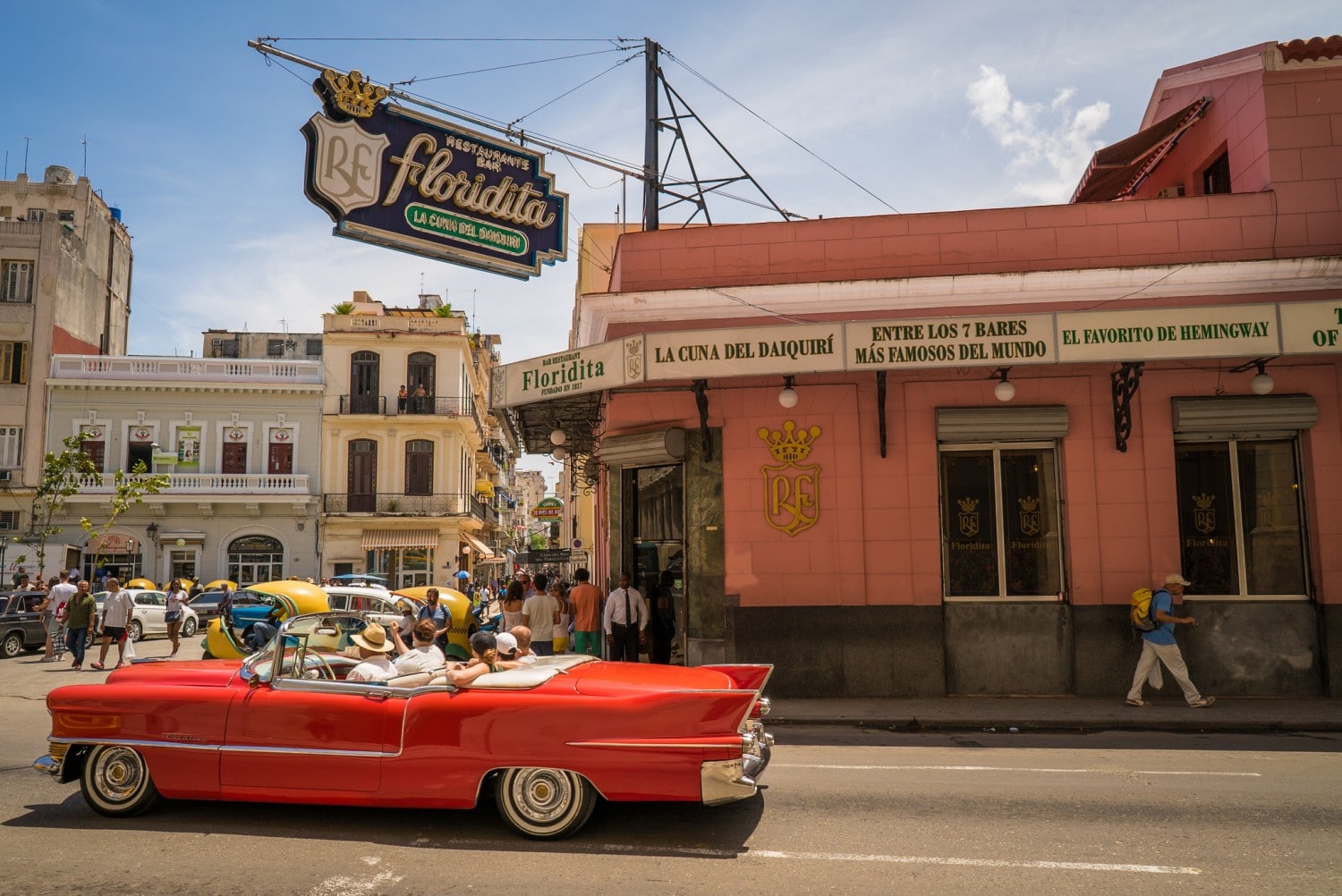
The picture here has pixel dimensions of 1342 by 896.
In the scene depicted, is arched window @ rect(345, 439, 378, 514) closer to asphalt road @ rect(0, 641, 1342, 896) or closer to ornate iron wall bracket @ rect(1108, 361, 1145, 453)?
asphalt road @ rect(0, 641, 1342, 896)

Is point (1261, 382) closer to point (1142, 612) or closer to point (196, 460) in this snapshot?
point (1142, 612)

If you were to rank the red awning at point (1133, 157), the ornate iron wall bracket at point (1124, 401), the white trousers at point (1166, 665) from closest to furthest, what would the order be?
the white trousers at point (1166, 665), the ornate iron wall bracket at point (1124, 401), the red awning at point (1133, 157)

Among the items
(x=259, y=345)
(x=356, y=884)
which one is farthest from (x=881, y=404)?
(x=259, y=345)

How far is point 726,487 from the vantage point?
1299cm

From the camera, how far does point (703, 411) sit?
501 inches

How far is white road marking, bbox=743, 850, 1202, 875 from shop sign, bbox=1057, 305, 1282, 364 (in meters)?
6.83

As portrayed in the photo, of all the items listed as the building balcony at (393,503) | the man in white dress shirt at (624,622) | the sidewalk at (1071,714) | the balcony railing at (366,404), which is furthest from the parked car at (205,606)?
the sidewalk at (1071,714)

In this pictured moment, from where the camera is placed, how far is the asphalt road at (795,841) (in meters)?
5.16

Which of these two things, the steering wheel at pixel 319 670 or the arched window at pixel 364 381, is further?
the arched window at pixel 364 381

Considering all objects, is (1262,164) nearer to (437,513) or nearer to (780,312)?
(780,312)

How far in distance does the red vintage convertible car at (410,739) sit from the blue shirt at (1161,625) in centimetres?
688

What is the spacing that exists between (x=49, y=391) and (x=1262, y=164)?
3894cm

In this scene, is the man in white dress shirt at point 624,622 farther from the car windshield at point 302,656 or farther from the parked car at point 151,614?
the parked car at point 151,614

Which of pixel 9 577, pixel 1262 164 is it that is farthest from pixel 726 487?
pixel 9 577
